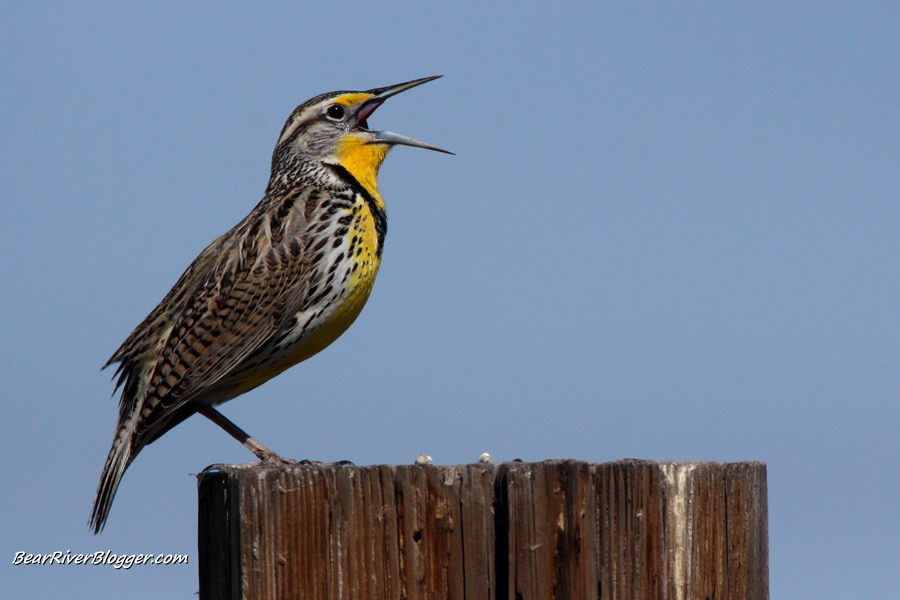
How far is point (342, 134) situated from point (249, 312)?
1.45 metres

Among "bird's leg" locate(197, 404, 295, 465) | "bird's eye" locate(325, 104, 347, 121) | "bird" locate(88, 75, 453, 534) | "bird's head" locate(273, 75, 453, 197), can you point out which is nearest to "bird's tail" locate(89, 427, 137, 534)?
"bird" locate(88, 75, 453, 534)

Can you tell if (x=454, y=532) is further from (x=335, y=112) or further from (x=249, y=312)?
(x=335, y=112)

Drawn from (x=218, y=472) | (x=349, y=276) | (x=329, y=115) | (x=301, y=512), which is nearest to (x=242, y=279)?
(x=349, y=276)

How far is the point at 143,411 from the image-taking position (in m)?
5.66

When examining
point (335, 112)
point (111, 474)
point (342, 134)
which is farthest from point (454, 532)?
point (335, 112)

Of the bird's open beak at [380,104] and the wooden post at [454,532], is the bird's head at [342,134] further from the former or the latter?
the wooden post at [454,532]

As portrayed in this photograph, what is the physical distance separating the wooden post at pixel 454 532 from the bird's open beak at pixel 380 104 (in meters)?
3.53

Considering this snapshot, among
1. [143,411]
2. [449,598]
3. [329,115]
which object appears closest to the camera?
[449,598]

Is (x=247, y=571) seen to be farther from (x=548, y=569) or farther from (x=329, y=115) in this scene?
(x=329, y=115)

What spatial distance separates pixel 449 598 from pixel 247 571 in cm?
54

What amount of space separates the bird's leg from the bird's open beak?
183cm

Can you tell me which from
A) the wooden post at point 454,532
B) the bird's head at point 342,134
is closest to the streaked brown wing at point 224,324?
the bird's head at point 342,134

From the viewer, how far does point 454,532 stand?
294 centimetres

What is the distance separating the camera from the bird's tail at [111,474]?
5359mm
